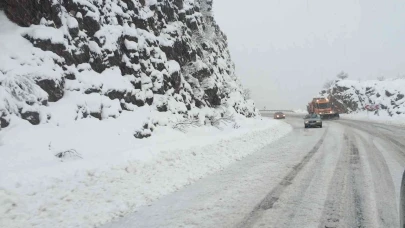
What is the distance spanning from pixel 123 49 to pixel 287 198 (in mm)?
10259

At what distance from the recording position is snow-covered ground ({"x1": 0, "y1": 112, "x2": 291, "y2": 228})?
5191mm

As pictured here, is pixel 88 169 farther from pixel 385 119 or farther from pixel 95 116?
pixel 385 119

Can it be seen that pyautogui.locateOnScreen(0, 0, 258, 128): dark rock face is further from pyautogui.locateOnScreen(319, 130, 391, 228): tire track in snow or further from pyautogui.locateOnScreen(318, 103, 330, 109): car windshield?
pyautogui.locateOnScreen(318, 103, 330, 109): car windshield

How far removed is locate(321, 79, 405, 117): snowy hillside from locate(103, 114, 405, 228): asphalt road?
34.9 metres

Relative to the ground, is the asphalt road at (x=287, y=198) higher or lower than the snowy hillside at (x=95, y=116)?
lower

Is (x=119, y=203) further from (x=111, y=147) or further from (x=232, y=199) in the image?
(x=111, y=147)

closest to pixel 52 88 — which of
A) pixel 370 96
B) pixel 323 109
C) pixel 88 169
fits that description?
pixel 88 169

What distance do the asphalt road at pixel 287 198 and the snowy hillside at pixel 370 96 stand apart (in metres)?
34.9

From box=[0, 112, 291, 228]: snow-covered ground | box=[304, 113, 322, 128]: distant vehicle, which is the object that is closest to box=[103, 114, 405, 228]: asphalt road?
box=[0, 112, 291, 228]: snow-covered ground

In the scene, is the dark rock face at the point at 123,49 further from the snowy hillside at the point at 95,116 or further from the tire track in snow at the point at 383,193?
the tire track in snow at the point at 383,193

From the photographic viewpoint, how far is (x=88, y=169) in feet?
21.9

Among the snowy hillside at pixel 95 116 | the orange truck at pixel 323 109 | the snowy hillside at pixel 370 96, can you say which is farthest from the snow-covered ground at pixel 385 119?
the snowy hillside at pixel 95 116

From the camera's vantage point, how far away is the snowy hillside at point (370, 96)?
143 feet

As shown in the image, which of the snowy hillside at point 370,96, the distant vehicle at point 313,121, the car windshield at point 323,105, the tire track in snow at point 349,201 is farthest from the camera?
the snowy hillside at point 370,96
